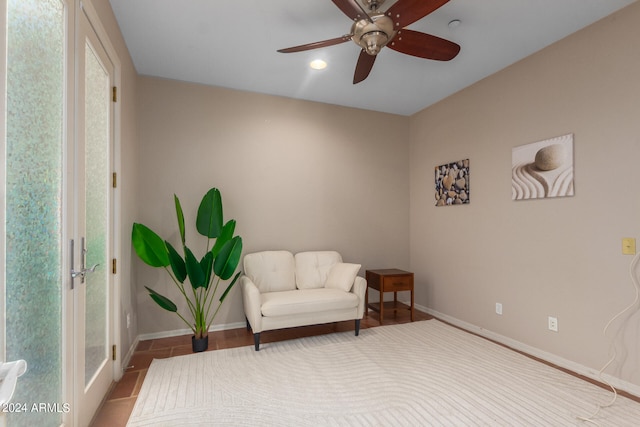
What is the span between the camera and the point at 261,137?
3596mm

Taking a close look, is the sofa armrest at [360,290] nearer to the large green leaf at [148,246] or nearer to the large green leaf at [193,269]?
the large green leaf at [193,269]

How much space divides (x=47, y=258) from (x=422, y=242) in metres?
3.81

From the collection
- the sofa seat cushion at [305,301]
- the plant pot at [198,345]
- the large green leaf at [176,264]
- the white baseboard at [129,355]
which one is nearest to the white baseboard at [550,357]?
the sofa seat cushion at [305,301]

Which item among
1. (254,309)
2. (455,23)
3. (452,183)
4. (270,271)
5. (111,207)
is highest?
(455,23)

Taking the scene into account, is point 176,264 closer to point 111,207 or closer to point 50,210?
point 111,207

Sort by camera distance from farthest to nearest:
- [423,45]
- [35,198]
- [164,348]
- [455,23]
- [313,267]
Answer: [313,267], [164,348], [455,23], [423,45], [35,198]

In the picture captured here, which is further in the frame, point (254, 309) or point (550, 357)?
point (254, 309)

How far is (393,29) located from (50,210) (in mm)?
2051

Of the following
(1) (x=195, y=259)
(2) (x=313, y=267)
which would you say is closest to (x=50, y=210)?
(1) (x=195, y=259)

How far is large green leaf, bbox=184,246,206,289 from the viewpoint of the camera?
264 cm

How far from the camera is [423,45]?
208 cm

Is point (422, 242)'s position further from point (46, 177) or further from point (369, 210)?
point (46, 177)

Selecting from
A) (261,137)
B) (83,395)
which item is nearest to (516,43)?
(261,137)

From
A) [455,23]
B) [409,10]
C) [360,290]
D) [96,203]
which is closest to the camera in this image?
[409,10]
